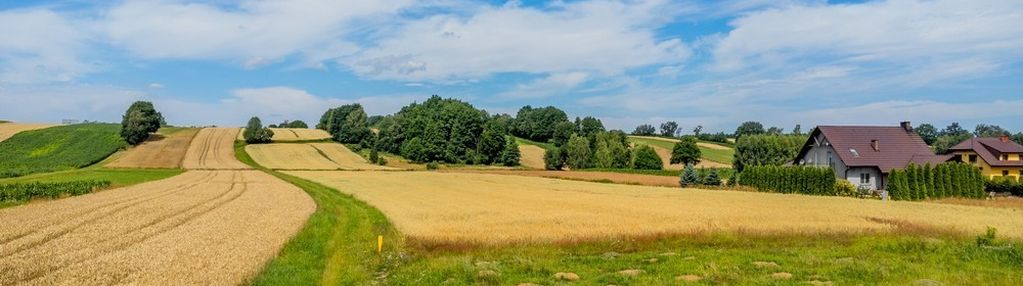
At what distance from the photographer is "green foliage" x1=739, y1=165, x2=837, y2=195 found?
5534cm

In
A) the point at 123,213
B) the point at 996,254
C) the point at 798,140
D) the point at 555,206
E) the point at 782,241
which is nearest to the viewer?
the point at 996,254

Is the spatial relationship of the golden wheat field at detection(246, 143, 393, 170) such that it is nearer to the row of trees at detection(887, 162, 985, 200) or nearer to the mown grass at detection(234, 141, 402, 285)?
the row of trees at detection(887, 162, 985, 200)

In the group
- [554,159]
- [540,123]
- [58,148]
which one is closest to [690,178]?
[554,159]

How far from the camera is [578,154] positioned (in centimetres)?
11875

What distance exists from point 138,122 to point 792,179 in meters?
105

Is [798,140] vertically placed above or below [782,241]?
above

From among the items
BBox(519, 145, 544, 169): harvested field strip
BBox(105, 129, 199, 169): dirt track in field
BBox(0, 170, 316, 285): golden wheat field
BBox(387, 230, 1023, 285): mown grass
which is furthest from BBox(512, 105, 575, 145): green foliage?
BBox(387, 230, 1023, 285): mown grass

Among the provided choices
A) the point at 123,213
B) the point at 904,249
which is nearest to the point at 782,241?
the point at 904,249

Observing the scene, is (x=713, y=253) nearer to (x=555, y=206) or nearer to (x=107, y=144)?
(x=555, y=206)

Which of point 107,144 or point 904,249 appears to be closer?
point 904,249

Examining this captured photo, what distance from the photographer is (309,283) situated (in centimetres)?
1445

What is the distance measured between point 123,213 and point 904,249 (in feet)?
101

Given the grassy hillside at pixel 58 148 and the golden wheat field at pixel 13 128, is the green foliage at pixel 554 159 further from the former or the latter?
the golden wheat field at pixel 13 128

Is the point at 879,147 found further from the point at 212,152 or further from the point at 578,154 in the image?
the point at 212,152
